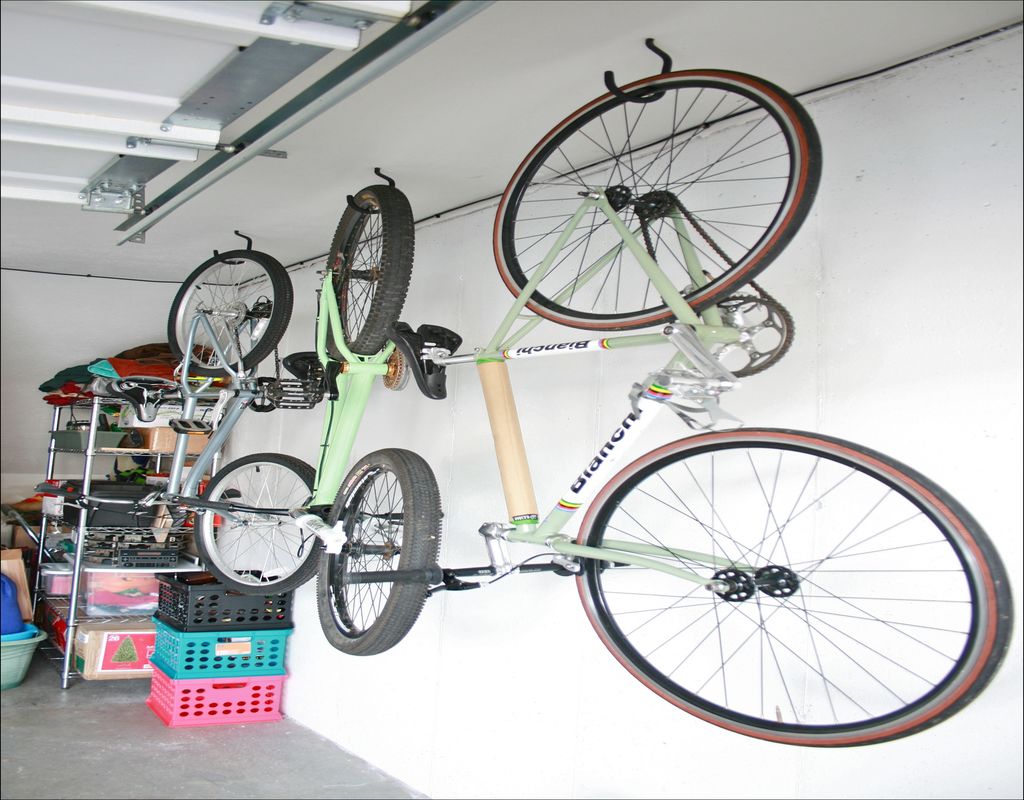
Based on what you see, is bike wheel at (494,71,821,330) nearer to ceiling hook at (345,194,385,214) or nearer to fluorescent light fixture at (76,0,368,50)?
ceiling hook at (345,194,385,214)

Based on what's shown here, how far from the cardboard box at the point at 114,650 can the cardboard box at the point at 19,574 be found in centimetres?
52

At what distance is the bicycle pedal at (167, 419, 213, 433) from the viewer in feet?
8.36

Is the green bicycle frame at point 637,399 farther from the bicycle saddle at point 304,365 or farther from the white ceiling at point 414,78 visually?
the bicycle saddle at point 304,365

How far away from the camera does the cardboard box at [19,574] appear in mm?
1379

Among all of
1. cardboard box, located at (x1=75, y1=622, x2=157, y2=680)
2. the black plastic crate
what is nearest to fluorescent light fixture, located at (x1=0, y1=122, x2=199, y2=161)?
cardboard box, located at (x1=75, y1=622, x2=157, y2=680)

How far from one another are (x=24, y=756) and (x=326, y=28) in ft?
4.45

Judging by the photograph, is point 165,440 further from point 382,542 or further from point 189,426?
point 382,542

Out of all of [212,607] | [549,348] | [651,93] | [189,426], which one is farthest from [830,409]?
[212,607]

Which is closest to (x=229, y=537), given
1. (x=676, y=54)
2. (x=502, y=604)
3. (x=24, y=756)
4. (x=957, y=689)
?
(x=502, y=604)

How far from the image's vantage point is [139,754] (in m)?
2.57

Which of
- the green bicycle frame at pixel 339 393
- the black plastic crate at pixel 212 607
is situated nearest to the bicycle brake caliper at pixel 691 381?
the green bicycle frame at pixel 339 393

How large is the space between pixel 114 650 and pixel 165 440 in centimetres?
99

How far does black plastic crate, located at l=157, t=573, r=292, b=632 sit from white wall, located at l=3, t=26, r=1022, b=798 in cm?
105

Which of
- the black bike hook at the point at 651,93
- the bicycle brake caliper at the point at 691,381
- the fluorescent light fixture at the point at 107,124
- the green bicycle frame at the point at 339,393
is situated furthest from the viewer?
the green bicycle frame at the point at 339,393
